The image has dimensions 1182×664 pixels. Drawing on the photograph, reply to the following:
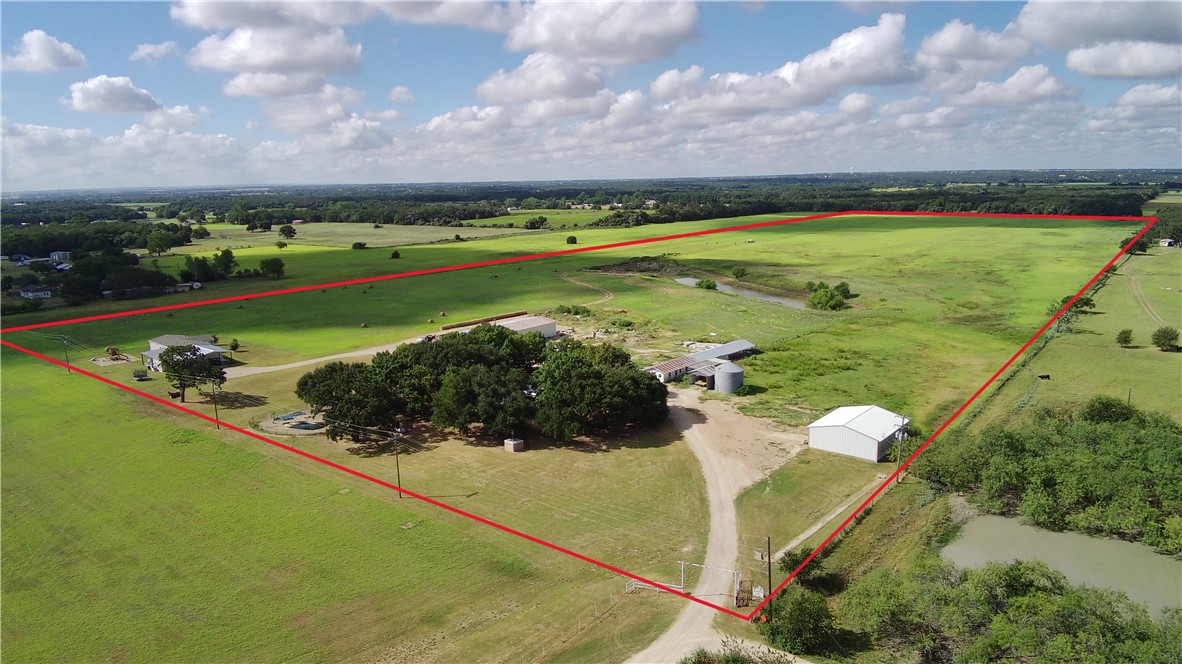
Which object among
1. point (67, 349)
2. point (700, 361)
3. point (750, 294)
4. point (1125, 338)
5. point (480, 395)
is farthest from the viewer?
point (750, 294)

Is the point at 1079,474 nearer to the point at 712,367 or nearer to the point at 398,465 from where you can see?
the point at 712,367

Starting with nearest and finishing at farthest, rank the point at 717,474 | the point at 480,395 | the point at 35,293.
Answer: the point at 717,474, the point at 480,395, the point at 35,293

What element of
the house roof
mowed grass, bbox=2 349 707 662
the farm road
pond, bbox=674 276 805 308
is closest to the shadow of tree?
mowed grass, bbox=2 349 707 662

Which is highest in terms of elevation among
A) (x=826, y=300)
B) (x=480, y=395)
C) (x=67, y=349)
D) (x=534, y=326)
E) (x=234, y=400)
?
(x=480, y=395)

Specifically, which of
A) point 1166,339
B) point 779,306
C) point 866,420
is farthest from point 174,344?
point 1166,339

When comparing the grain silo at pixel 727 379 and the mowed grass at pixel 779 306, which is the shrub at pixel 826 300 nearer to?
the mowed grass at pixel 779 306

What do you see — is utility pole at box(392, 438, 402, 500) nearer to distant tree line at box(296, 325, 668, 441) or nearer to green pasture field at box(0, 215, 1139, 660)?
green pasture field at box(0, 215, 1139, 660)

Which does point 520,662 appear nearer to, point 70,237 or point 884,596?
point 884,596
